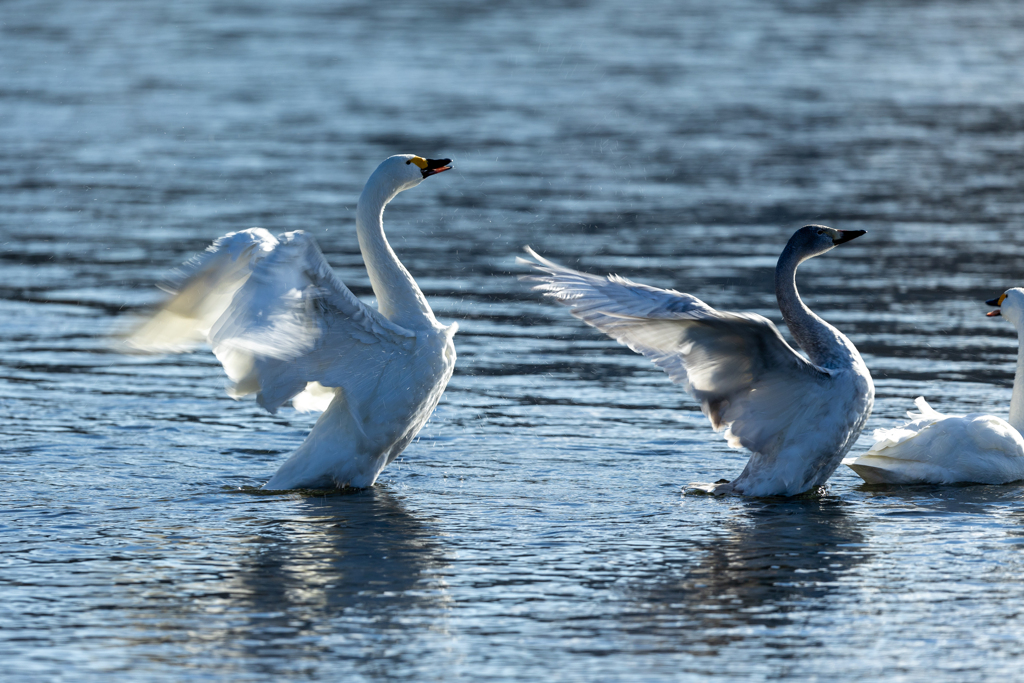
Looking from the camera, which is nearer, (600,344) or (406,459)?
(406,459)

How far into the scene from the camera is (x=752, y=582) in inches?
289

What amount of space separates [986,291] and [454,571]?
895cm

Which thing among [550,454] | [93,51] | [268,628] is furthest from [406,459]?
[93,51]

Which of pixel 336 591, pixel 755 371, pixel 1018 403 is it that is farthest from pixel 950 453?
pixel 336 591

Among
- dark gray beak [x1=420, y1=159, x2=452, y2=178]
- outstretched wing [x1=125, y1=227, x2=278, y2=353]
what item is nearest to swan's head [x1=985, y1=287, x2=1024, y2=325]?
dark gray beak [x1=420, y1=159, x2=452, y2=178]

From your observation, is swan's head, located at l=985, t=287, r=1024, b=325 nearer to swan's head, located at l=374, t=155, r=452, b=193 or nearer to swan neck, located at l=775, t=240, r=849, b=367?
swan neck, located at l=775, t=240, r=849, b=367

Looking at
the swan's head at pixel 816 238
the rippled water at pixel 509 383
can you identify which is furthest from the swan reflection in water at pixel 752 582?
the swan's head at pixel 816 238

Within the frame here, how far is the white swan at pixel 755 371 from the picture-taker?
833 centimetres

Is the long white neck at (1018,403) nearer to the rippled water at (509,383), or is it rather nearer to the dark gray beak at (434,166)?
the rippled water at (509,383)

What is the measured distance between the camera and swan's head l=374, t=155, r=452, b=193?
30.9 ft

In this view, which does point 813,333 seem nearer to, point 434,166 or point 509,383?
point 434,166

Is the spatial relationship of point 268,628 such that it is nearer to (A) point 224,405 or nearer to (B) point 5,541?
(B) point 5,541

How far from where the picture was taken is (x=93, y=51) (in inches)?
1355

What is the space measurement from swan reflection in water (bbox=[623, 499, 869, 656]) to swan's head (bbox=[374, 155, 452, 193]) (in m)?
3.02
